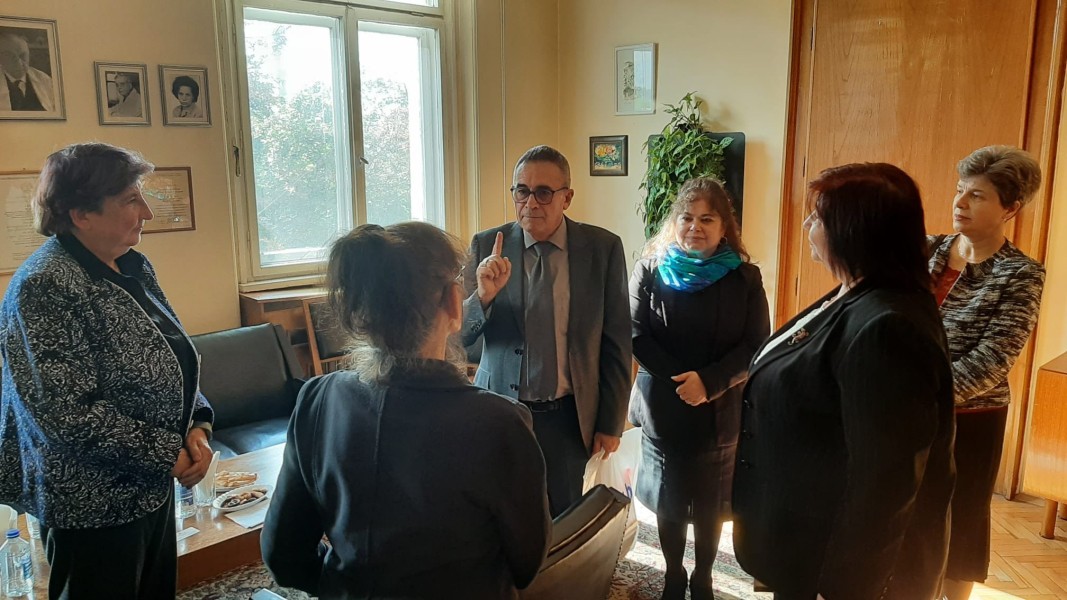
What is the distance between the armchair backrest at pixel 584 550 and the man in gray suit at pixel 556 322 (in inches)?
17.1

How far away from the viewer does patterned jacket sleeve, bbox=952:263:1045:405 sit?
6.22 ft

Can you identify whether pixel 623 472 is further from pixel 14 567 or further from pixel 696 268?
pixel 14 567

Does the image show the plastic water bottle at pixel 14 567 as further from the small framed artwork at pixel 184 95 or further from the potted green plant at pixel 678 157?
the potted green plant at pixel 678 157

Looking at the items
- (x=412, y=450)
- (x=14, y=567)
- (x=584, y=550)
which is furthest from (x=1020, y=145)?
(x=14, y=567)

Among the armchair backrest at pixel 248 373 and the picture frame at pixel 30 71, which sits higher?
the picture frame at pixel 30 71

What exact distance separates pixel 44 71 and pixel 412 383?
303 centimetres

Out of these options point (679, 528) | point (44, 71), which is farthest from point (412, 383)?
point (44, 71)

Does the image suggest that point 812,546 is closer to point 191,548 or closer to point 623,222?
point 191,548

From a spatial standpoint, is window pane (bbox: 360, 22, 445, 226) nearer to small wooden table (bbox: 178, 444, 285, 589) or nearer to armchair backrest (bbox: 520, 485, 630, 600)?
small wooden table (bbox: 178, 444, 285, 589)

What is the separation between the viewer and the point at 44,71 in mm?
3193

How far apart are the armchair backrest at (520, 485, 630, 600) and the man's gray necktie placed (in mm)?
436

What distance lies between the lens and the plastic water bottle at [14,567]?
6.78 ft

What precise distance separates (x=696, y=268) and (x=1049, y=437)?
66.3 inches

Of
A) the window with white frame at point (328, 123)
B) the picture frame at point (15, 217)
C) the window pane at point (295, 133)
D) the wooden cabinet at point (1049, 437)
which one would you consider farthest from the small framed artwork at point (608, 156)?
the picture frame at point (15, 217)
